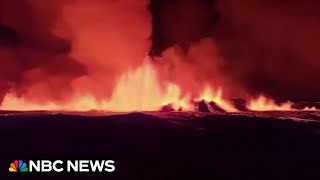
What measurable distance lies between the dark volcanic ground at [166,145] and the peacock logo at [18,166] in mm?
82

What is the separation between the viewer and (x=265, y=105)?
11.2 metres

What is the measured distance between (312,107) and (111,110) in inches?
159

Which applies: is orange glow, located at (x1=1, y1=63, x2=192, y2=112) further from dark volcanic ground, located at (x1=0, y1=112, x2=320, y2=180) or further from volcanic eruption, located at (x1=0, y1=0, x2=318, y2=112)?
dark volcanic ground, located at (x1=0, y1=112, x2=320, y2=180)

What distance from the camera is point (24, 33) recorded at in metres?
11.2

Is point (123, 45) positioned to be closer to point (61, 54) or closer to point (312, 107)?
point (61, 54)

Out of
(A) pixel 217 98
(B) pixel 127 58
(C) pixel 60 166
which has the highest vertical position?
(B) pixel 127 58

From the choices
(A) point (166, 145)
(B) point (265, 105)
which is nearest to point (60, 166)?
(A) point (166, 145)

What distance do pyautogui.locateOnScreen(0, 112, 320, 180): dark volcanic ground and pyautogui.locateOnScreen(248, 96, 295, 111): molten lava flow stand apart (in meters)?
1.94

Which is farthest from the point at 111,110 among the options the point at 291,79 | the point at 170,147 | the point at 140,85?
the point at 291,79

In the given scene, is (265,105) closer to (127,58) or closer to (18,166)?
(127,58)

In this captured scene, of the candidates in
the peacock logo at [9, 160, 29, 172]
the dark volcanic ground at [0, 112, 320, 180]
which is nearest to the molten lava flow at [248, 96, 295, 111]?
the dark volcanic ground at [0, 112, 320, 180]

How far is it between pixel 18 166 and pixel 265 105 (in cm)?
544

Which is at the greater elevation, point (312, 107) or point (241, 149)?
point (312, 107)

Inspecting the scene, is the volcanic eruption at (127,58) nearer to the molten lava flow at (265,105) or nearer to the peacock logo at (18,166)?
the molten lava flow at (265,105)
